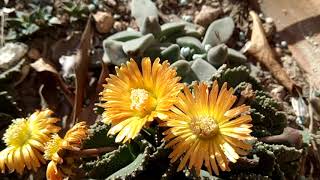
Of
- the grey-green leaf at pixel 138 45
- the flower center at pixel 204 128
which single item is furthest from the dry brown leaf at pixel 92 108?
the flower center at pixel 204 128

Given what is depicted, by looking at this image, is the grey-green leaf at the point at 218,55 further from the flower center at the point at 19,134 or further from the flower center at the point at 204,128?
the flower center at the point at 19,134

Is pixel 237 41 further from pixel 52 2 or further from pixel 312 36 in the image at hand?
pixel 52 2

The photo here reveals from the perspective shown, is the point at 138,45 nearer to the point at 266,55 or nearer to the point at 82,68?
the point at 82,68

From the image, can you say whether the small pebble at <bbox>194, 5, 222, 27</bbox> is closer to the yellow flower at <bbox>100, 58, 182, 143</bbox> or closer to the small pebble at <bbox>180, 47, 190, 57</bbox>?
the small pebble at <bbox>180, 47, 190, 57</bbox>

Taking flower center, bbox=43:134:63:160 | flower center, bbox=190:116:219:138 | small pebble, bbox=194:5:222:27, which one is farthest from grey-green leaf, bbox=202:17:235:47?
flower center, bbox=43:134:63:160

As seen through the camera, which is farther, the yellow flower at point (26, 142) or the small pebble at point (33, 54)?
the small pebble at point (33, 54)

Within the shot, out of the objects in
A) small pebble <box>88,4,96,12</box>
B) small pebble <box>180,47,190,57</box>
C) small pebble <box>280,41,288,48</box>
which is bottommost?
small pebble <box>180,47,190,57</box>

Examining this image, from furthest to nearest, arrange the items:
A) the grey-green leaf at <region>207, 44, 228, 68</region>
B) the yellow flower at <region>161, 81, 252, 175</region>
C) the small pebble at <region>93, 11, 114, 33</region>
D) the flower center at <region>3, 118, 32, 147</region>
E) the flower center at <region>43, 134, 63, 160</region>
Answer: the small pebble at <region>93, 11, 114, 33</region>, the grey-green leaf at <region>207, 44, 228, 68</region>, the flower center at <region>3, 118, 32, 147</region>, the flower center at <region>43, 134, 63, 160</region>, the yellow flower at <region>161, 81, 252, 175</region>
